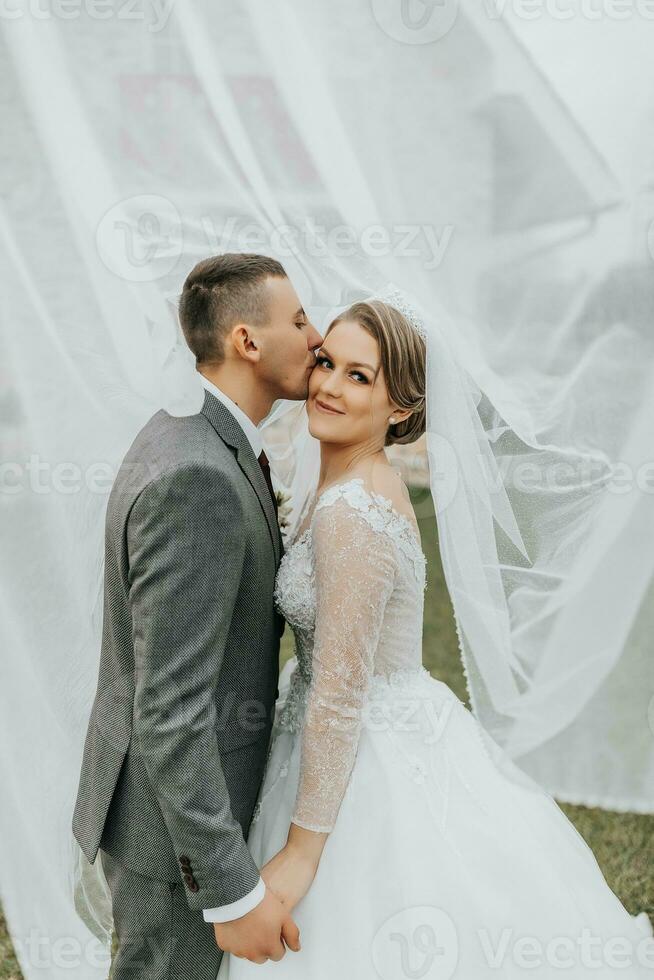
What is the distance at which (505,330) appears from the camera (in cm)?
238

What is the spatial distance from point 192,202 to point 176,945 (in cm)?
167

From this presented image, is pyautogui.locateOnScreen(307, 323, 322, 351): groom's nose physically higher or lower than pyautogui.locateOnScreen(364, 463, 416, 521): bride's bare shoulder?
higher

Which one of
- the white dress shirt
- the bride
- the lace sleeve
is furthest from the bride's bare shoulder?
the white dress shirt

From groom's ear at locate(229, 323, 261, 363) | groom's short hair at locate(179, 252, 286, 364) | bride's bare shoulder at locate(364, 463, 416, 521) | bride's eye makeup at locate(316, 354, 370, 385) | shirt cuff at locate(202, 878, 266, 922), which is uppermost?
groom's short hair at locate(179, 252, 286, 364)

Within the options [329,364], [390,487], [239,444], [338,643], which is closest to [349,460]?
[390,487]

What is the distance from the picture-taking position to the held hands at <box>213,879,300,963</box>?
1.96 m

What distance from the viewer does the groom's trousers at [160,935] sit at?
210 centimetres

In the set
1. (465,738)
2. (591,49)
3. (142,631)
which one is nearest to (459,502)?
(465,738)

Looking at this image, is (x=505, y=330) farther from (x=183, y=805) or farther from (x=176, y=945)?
(x=176, y=945)

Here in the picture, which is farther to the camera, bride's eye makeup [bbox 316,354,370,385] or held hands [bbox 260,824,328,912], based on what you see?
bride's eye makeup [bbox 316,354,370,385]

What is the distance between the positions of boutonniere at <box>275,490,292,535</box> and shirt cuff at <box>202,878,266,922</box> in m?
0.89

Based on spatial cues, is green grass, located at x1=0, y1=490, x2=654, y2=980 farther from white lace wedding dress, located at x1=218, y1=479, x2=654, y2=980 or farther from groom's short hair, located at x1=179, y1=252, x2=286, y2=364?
groom's short hair, located at x1=179, y1=252, x2=286, y2=364

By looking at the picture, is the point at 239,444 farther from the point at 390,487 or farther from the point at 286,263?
the point at 286,263

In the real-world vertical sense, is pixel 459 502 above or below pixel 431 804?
above
